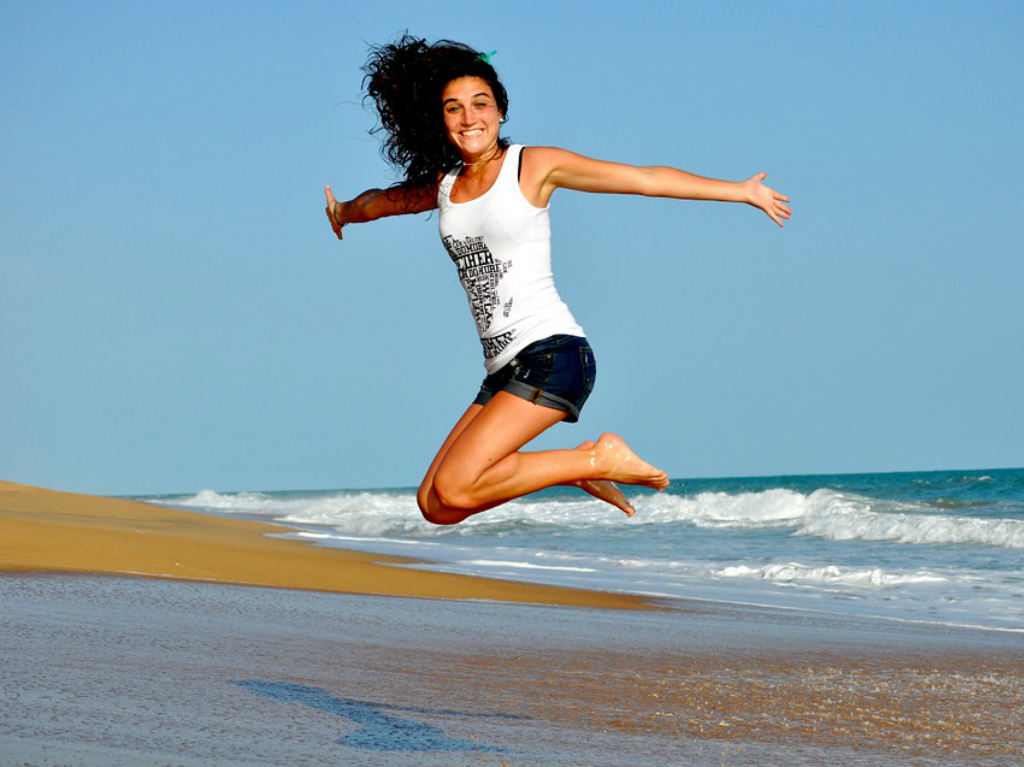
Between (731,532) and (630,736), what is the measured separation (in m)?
18.1

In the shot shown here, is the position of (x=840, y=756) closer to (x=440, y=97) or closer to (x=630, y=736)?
(x=630, y=736)

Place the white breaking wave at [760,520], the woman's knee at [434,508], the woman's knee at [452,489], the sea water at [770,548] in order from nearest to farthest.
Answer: the woman's knee at [452,489], the woman's knee at [434,508], the sea water at [770,548], the white breaking wave at [760,520]

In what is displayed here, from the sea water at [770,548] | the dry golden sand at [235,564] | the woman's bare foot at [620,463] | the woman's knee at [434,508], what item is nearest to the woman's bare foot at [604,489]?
the woman's bare foot at [620,463]

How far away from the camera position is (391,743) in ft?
13.2

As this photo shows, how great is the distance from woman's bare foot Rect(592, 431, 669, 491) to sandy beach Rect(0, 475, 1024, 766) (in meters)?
0.99

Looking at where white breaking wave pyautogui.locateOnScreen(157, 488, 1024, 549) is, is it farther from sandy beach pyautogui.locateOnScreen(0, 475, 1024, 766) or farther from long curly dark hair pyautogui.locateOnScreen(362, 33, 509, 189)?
long curly dark hair pyautogui.locateOnScreen(362, 33, 509, 189)

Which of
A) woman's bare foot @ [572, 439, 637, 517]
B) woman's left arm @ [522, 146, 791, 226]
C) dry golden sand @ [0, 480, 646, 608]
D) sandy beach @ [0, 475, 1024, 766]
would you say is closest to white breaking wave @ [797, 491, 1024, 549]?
dry golden sand @ [0, 480, 646, 608]

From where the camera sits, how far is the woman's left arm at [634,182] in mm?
4480

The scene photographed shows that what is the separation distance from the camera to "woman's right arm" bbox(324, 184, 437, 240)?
197 inches

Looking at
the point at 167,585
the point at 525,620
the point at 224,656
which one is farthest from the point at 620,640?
the point at 167,585

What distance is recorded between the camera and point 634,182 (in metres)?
4.49

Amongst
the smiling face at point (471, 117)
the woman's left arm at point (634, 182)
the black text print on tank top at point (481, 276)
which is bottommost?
the black text print on tank top at point (481, 276)

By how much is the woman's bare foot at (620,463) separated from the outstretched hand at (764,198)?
44.9 inches

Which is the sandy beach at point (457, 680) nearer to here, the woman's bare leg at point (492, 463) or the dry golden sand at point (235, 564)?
the dry golden sand at point (235, 564)
